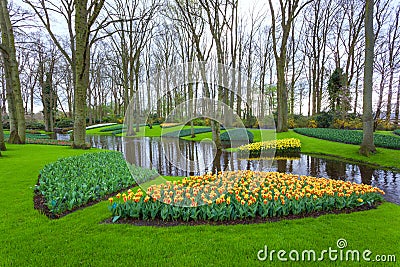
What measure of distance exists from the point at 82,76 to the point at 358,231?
443 inches

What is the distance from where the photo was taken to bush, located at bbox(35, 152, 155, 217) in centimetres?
433

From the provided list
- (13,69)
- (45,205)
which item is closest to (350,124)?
(45,205)

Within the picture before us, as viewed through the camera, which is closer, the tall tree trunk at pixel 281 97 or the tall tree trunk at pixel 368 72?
the tall tree trunk at pixel 368 72

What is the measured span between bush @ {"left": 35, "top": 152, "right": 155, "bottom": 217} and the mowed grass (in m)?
0.36

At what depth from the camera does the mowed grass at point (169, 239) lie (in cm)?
275

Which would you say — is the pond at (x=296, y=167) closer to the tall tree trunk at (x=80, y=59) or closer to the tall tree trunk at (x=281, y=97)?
the tall tree trunk at (x=80, y=59)

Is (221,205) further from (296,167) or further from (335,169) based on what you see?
(335,169)

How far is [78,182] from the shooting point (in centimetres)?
520

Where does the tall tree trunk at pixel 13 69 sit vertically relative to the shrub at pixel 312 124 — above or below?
above

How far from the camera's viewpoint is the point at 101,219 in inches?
150

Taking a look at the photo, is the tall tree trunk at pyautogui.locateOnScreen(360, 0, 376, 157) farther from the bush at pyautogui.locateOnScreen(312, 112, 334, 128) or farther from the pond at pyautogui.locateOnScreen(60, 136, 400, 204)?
the bush at pyautogui.locateOnScreen(312, 112, 334, 128)

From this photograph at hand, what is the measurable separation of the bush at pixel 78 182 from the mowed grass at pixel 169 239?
1.19 feet

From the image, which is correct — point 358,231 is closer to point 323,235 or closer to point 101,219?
point 323,235

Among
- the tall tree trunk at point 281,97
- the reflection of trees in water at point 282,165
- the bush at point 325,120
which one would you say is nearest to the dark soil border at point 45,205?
the reflection of trees in water at point 282,165
